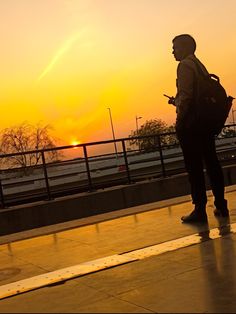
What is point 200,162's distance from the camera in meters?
5.14

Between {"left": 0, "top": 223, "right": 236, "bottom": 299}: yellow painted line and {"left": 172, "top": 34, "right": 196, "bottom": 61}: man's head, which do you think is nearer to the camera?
{"left": 0, "top": 223, "right": 236, "bottom": 299}: yellow painted line

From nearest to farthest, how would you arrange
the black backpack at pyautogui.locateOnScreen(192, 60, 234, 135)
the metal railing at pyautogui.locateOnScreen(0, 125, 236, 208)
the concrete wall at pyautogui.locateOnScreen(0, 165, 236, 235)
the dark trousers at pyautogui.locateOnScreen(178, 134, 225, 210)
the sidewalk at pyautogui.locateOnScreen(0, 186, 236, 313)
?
the sidewalk at pyautogui.locateOnScreen(0, 186, 236, 313) → the black backpack at pyautogui.locateOnScreen(192, 60, 234, 135) → the dark trousers at pyautogui.locateOnScreen(178, 134, 225, 210) → the concrete wall at pyautogui.locateOnScreen(0, 165, 236, 235) → the metal railing at pyautogui.locateOnScreen(0, 125, 236, 208)

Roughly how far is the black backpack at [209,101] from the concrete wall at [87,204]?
4.09 metres

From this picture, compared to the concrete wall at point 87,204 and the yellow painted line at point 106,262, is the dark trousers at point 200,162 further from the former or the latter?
the concrete wall at point 87,204

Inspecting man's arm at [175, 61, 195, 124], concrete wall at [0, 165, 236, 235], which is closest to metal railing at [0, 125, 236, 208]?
concrete wall at [0, 165, 236, 235]

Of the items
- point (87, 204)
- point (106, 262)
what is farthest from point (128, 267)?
point (87, 204)

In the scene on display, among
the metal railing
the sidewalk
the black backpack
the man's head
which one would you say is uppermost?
the man's head

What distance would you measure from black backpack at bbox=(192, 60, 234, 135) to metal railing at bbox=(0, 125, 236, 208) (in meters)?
4.44

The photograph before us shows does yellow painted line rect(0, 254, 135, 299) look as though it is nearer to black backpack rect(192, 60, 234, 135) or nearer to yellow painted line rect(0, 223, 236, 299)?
yellow painted line rect(0, 223, 236, 299)

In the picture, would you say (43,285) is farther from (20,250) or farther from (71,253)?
(20,250)

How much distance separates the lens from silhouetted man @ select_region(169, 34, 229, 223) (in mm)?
4875

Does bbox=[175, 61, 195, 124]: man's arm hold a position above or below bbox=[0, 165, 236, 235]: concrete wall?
above

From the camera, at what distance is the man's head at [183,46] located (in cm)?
505

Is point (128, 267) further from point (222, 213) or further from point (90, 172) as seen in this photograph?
point (90, 172)
